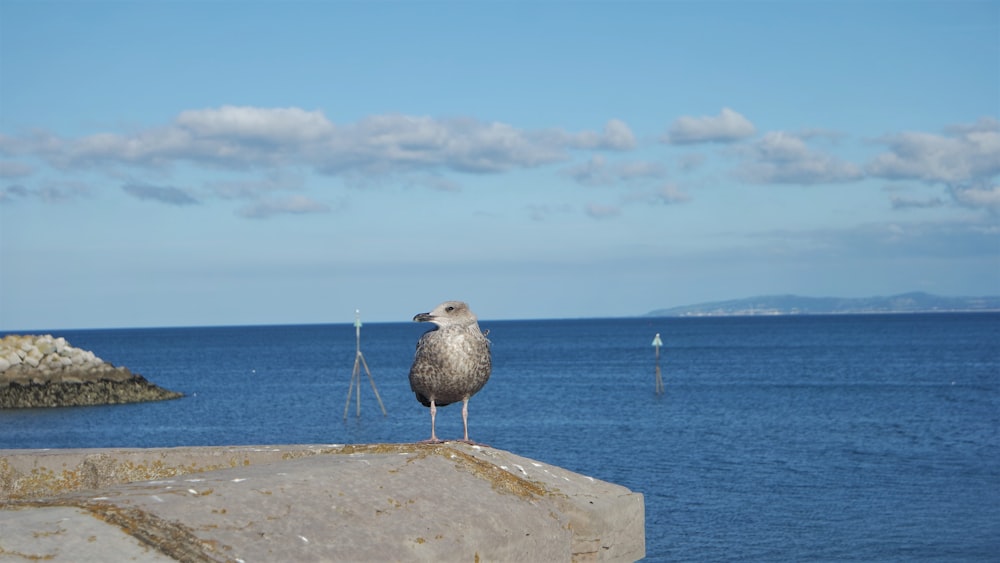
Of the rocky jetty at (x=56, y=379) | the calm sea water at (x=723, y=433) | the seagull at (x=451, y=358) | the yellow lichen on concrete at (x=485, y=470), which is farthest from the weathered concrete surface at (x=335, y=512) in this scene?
the rocky jetty at (x=56, y=379)

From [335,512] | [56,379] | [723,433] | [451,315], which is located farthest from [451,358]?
[56,379]

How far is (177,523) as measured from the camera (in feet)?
11.4

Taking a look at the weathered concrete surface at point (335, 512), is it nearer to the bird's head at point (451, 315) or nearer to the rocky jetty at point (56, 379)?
the bird's head at point (451, 315)

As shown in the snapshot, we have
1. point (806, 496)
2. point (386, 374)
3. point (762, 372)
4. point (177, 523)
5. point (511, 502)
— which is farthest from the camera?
point (386, 374)

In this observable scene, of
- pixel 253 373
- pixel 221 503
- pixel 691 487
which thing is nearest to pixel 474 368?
pixel 221 503

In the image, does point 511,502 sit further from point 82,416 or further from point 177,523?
point 82,416

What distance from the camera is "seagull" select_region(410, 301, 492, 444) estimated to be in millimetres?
6488

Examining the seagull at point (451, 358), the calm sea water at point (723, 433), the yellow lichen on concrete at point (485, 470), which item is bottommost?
the calm sea water at point (723, 433)

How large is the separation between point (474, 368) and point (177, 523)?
10.5 ft

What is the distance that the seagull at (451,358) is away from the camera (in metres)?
6.49

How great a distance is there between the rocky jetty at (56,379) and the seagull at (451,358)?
67.4 meters

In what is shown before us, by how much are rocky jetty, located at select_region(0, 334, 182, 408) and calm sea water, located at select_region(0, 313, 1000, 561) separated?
2.69m

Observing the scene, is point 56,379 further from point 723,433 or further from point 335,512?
point 335,512

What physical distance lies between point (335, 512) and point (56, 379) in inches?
2916
